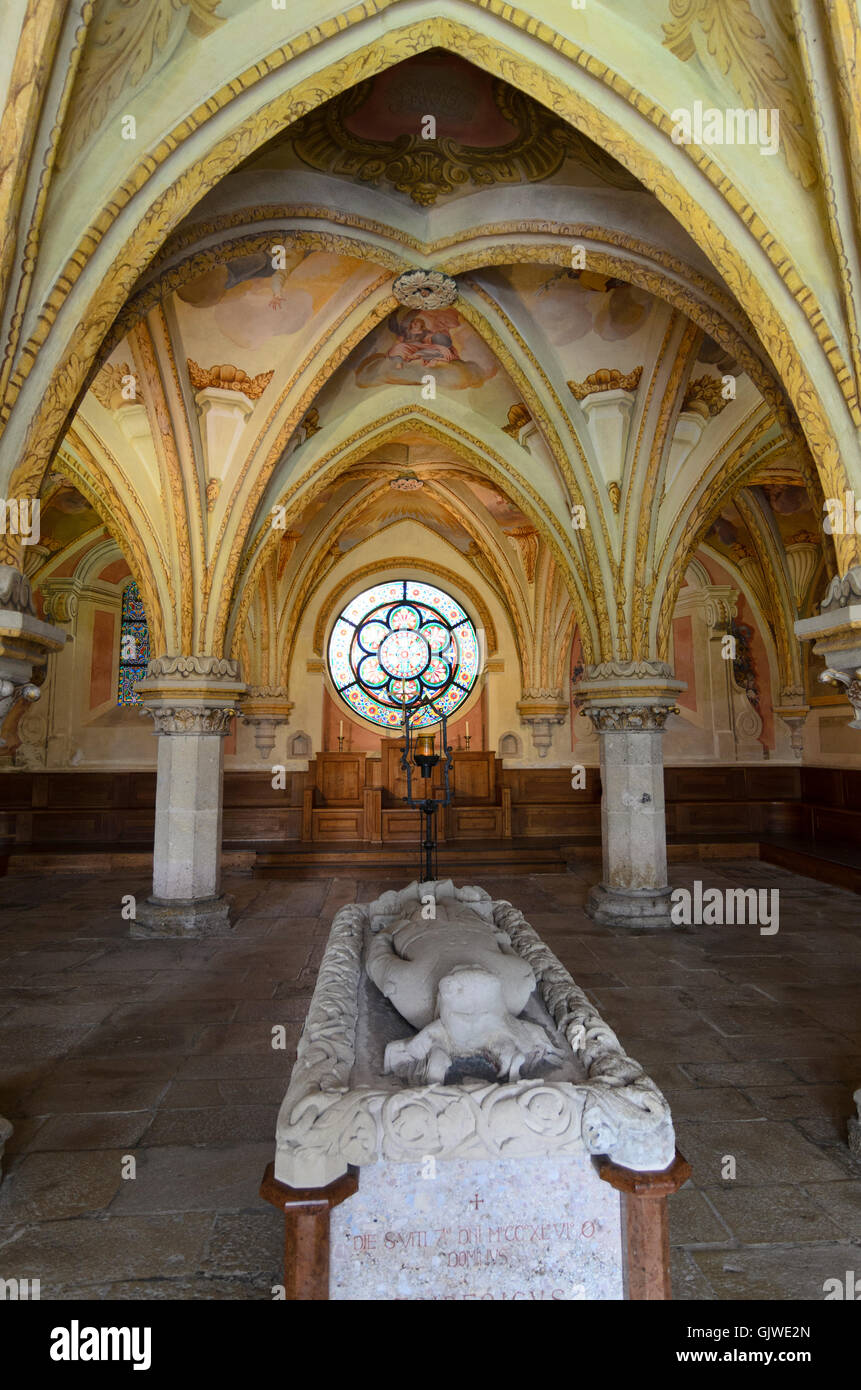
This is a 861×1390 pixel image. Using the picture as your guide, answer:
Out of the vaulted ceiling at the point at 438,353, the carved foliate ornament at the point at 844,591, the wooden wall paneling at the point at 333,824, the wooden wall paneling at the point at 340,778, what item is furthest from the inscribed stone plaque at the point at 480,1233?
the wooden wall paneling at the point at 340,778

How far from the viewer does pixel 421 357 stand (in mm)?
7641

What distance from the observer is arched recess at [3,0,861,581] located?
10.3 ft

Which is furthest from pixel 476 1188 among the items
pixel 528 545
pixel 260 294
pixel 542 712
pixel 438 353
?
pixel 542 712

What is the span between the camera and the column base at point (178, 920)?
22.6 ft

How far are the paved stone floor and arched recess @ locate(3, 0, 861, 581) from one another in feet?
8.34

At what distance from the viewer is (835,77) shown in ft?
9.09

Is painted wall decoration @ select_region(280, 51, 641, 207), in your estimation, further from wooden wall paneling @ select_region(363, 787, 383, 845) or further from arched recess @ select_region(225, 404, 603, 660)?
wooden wall paneling @ select_region(363, 787, 383, 845)

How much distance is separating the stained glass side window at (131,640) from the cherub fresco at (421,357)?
7.46 metres

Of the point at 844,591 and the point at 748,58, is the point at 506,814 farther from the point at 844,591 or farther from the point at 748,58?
the point at 748,58

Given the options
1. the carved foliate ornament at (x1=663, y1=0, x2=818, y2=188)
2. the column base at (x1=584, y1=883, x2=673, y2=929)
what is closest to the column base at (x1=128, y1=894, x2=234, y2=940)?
the column base at (x1=584, y1=883, x2=673, y2=929)

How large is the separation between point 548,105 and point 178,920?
6.65 m

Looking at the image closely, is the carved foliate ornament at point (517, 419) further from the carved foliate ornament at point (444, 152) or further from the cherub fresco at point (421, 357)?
the carved foliate ornament at point (444, 152)

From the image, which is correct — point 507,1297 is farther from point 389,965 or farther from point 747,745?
point 747,745

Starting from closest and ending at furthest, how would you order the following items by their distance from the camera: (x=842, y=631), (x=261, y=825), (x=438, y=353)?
(x=842, y=631) → (x=438, y=353) → (x=261, y=825)
